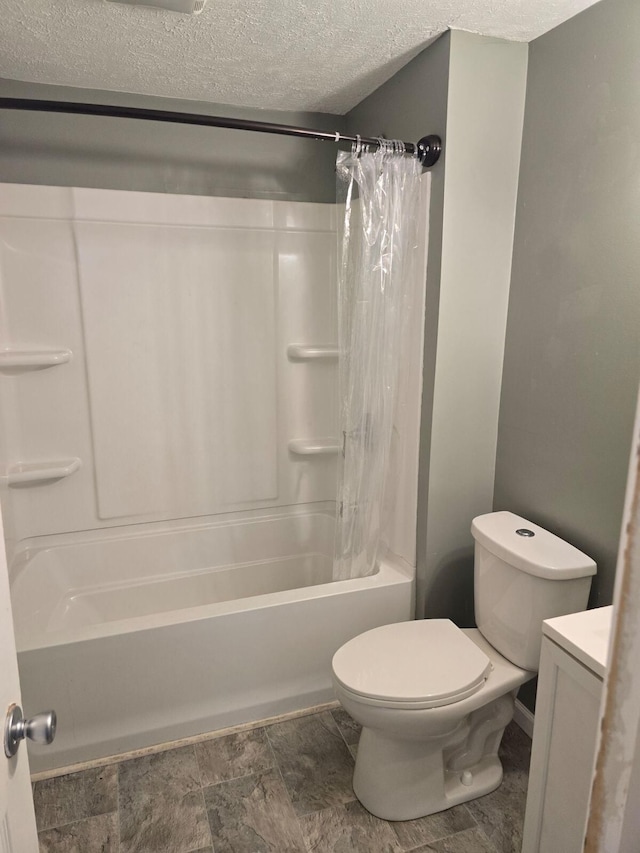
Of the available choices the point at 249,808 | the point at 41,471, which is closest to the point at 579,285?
the point at 249,808

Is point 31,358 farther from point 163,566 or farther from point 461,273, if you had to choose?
point 461,273

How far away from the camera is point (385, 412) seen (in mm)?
2035

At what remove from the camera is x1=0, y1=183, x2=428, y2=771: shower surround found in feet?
6.08

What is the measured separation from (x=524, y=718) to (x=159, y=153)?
8.50 ft

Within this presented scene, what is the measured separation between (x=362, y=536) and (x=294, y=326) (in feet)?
3.37

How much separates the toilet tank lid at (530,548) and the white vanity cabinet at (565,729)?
267mm

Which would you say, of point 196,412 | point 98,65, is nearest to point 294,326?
point 196,412

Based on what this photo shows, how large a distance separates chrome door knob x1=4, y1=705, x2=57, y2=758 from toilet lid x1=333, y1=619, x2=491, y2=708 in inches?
37.3

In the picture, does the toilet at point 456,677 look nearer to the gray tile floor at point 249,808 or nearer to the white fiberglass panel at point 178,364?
the gray tile floor at point 249,808

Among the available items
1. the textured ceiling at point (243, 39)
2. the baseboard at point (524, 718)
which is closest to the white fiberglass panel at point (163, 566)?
the baseboard at point (524, 718)

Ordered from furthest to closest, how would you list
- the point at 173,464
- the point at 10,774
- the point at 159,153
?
1. the point at 173,464
2. the point at 159,153
3. the point at 10,774

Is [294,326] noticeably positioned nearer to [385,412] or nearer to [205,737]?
[385,412]

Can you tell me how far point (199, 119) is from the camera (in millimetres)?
1669

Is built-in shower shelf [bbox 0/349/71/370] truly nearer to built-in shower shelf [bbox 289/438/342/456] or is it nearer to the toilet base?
built-in shower shelf [bbox 289/438/342/456]
